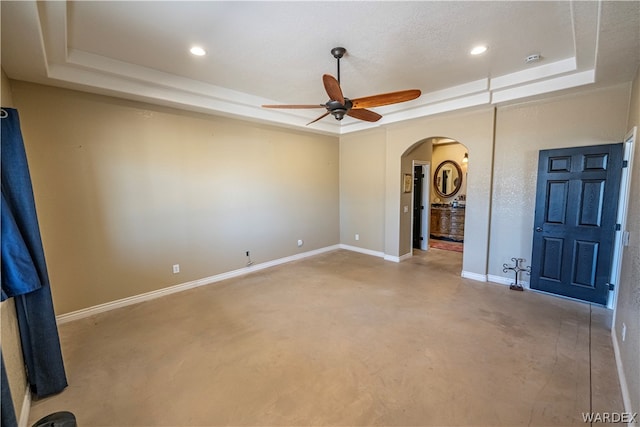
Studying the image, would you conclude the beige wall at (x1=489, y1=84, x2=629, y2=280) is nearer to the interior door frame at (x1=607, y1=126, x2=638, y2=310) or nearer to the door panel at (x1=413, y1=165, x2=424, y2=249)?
the interior door frame at (x1=607, y1=126, x2=638, y2=310)

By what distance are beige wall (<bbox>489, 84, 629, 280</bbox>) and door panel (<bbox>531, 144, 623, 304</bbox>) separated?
0.18 meters

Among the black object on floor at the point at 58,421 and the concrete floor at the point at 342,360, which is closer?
the black object on floor at the point at 58,421

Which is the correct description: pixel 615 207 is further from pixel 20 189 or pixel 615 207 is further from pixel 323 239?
pixel 20 189

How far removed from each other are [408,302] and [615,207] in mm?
2682

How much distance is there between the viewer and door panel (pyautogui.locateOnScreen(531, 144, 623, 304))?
3.35 meters

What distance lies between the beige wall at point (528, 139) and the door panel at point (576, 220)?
18cm

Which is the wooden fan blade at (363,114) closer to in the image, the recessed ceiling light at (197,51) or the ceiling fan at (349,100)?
the ceiling fan at (349,100)

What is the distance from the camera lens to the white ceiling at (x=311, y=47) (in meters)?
2.16

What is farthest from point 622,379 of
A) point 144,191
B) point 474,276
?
point 144,191

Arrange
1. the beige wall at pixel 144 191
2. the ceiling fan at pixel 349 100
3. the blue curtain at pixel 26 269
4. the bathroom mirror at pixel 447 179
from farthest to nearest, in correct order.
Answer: the bathroom mirror at pixel 447 179
the beige wall at pixel 144 191
the ceiling fan at pixel 349 100
the blue curtain at pixel 26 269

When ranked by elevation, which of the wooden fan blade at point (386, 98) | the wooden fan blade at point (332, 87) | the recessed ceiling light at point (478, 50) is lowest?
the wooden fan blade at point (386, 98)

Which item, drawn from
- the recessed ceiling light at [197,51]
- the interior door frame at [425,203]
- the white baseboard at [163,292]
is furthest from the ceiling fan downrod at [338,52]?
the interior door frame at [425,203]

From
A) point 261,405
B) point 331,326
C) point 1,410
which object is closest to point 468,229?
point 331,326

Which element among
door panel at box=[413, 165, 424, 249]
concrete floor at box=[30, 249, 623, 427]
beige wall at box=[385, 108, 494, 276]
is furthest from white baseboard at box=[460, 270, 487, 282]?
door panel at box=[413, 165, 424, 249]
